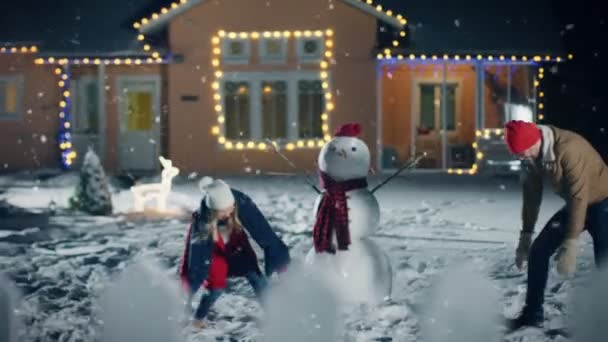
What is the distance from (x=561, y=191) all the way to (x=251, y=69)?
49.7 ft

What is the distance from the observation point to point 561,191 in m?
6.00

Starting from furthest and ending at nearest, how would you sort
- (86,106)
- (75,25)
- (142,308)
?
(75,25) < (86,106) < (142,308)

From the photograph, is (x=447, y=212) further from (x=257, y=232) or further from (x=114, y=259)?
(x=257, y=232)

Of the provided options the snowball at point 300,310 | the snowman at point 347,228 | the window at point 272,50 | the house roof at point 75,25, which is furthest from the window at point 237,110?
the snowman at point 347,228

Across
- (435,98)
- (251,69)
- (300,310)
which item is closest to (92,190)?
(300,310)

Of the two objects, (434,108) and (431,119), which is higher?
(434,108)

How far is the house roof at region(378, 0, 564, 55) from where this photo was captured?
20.5 meters

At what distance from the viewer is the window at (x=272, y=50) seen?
810 inches

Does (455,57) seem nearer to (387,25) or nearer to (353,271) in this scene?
(387,25)

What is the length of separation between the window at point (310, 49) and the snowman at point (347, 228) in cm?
1386

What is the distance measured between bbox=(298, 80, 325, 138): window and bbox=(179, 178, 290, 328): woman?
558 inches

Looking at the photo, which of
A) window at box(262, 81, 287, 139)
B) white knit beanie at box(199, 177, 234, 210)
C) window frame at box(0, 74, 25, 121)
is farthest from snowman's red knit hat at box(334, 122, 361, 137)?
window frame at box(0, 74, 25, 121)

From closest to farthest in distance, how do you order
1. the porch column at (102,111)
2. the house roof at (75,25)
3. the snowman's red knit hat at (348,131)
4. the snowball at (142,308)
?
the snowball at (142,308)
the snowman's red knit hat at (348,131)
the house roof at (75,25)
the porch column at (102,111)

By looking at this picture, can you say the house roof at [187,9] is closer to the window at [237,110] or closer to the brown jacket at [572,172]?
the window at [237,110]
